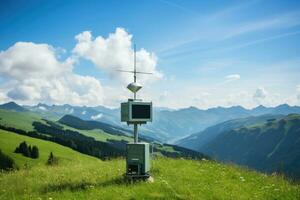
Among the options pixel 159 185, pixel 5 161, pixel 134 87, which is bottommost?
pixel 5 161

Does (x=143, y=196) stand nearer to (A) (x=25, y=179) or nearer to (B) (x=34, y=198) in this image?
(B) (x=34, y=198)

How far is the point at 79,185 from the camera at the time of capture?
53.2 ft

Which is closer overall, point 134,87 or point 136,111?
point 136,111

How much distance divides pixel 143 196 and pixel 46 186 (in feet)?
17.3

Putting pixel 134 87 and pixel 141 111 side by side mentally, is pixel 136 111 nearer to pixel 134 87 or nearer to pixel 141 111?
pixel 141 111

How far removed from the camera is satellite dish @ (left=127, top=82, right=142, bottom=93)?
728 inches

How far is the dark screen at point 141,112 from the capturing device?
706 inches

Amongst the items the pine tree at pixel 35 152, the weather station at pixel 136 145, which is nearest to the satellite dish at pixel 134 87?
the weather station at pixel 136 145

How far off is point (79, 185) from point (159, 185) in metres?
3.72

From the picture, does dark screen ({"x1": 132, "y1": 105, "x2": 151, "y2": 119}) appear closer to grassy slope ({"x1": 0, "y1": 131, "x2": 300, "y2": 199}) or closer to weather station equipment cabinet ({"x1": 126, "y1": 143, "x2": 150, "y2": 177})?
weather station equipment cabinet ({"x1": 126, "y1": 143, "x2": 150, "y2": 177})

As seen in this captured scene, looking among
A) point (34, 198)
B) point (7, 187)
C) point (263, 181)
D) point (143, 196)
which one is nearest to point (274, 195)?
point (263, 181)

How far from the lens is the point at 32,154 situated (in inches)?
5128

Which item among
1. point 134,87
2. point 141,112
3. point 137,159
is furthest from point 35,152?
point 137,159

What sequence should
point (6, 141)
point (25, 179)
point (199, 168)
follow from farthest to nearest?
point (6, 141), point (199, 168), point (25, 179)
